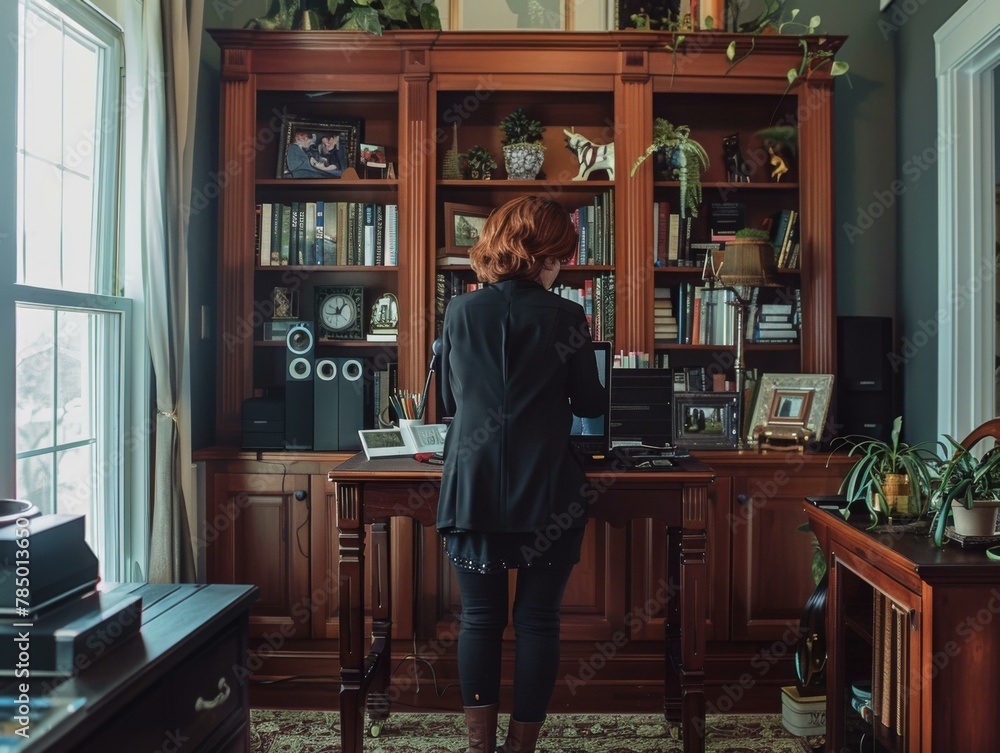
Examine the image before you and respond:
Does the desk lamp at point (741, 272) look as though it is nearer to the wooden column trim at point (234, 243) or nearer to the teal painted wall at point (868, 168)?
the teal painted wall at point (868, 168)

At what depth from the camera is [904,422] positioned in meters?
3.16

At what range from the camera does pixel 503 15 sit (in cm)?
329

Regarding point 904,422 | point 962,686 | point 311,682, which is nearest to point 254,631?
point 311,682

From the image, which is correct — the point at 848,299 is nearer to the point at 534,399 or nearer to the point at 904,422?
the point at 904,422

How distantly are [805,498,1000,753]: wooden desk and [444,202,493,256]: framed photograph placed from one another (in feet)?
6.14

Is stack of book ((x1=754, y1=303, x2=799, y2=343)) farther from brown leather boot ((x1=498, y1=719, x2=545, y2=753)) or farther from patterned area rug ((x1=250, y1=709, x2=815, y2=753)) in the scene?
brown leather boot ((x1=498, y1=719, x2=545, y2=753))

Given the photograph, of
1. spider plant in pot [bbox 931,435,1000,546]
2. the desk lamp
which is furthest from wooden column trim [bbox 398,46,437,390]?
spider plant in pot [bbox 931,435,1000,546]

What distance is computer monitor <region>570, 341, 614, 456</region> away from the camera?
2.36 metres

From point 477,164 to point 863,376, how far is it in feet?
5.77

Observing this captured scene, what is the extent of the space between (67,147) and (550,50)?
1.77 m

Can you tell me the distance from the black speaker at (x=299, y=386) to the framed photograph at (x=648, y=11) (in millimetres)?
1776

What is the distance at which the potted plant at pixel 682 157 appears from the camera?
3043mm

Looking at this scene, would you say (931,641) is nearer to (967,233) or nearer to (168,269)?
(967,233)

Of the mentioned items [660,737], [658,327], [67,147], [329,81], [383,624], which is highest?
[329,81]
